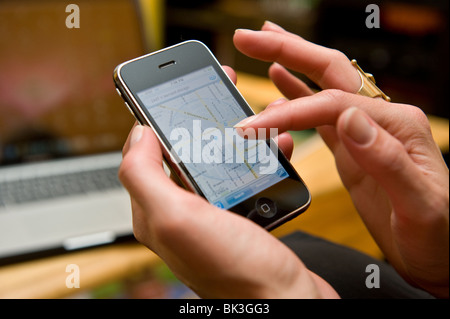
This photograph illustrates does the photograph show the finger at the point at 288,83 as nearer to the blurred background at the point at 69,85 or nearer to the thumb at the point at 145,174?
the blurred background at the point at 69,85

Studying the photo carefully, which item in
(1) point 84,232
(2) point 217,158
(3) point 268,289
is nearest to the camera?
(3) point 268,289

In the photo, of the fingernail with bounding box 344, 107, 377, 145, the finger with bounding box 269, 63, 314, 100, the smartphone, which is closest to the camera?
the fingernail with bounding box 344, 107, 377, 145

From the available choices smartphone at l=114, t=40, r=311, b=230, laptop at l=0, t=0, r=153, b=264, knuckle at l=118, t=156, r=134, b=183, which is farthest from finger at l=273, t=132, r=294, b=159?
laptop at l=0, t=0, r=153, b=264

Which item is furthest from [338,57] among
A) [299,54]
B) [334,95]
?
[334,95]

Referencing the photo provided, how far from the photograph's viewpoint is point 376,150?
422mm

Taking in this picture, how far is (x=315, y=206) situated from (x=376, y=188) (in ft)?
1.28

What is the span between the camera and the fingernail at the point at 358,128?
42 cm

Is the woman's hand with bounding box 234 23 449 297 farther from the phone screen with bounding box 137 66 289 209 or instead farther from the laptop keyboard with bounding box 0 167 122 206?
the laptop keyboard with bounding box 0 167 122 206

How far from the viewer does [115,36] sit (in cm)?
104

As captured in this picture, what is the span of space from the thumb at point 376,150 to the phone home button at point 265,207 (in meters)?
0.15

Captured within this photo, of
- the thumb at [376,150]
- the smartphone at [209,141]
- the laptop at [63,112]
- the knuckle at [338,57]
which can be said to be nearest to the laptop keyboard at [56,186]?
the laptop at [63,112]

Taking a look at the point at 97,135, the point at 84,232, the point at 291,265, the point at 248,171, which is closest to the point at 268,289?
the point at 291,265

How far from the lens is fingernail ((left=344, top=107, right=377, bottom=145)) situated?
1.39ft
